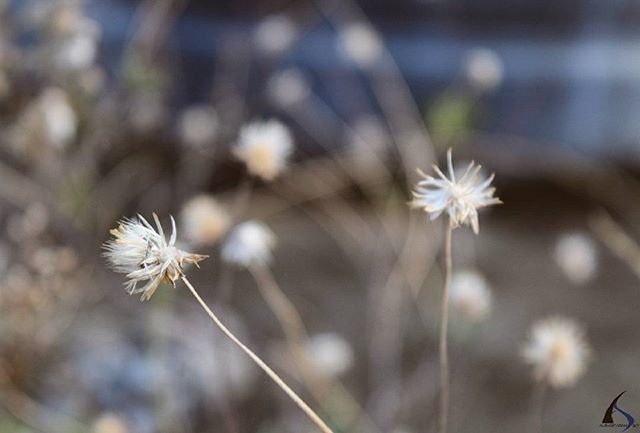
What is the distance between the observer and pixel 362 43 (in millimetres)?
1011

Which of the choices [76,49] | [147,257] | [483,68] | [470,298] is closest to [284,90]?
[483,68]

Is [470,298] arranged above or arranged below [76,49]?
below

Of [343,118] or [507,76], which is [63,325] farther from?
[507,76]

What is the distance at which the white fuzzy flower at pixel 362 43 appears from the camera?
1011 millimetres

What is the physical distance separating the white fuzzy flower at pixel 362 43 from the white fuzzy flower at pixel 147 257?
2.52 ft

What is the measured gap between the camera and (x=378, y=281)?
97 cm

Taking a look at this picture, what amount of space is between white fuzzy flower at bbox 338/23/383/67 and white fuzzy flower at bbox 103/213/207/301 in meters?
0.77

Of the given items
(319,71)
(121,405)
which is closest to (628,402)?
(121,405)

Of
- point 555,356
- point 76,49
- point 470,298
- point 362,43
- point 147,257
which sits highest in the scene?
point 362,43

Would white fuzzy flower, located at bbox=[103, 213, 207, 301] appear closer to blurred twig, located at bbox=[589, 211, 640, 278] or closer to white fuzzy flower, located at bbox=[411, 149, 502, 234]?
white fuzzy flower, located at bbox=[411, 149, 502, 234]

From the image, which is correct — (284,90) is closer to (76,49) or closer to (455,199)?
(76,49)

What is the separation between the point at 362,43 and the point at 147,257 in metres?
0.78

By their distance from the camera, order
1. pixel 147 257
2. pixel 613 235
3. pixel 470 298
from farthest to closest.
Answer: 1. pixel 613 235
2. pixel 470 298
3. pixel 147 257

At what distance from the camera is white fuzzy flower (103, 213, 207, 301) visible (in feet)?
0.91
